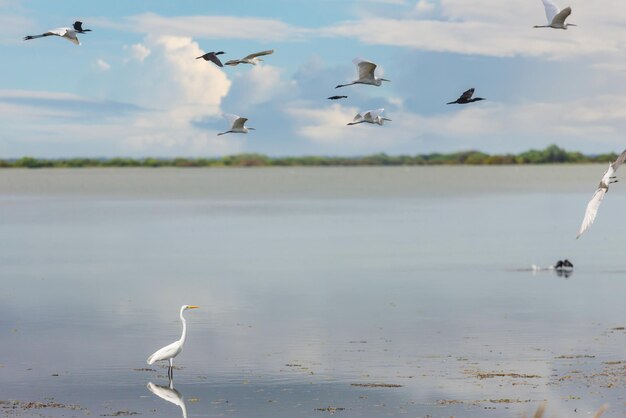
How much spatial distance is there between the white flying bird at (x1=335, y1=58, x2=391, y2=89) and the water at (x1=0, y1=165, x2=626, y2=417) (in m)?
5.17

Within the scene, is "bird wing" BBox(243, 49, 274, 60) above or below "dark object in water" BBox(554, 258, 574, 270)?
above

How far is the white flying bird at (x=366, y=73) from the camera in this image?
23.3 m

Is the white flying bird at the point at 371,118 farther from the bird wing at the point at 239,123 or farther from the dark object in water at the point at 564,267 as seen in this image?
the dark object in water at the point at 564,267

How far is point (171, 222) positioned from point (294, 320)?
37.7m

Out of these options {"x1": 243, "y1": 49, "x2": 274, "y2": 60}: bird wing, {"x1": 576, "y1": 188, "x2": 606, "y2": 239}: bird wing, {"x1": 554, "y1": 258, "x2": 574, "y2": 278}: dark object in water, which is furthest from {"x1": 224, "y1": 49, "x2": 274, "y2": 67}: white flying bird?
{"x1": 554, "y1": 258, "x2": 574, "y2": 278}: dark object in water

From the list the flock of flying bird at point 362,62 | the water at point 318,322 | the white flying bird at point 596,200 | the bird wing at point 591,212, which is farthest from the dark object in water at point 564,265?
the bird wing at point 591,212

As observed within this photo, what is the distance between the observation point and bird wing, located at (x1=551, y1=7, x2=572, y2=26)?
20.8 meters

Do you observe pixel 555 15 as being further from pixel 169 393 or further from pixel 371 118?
pixel 169 393

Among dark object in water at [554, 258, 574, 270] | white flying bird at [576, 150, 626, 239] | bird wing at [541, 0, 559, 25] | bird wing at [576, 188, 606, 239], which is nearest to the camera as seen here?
bird wing at [576, 188, 606, 239]

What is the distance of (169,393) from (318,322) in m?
7.34

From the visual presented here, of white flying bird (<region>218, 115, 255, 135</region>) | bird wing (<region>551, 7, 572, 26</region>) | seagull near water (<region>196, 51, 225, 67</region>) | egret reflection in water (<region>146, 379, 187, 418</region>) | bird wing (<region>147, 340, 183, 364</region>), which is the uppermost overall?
bird wing (<region>551, 7, 572, 26</region>)

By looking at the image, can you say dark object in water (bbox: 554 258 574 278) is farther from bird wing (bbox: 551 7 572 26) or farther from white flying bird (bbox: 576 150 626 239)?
white flying bird (bbox: 576 150 626 239)

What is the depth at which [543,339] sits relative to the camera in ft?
73.8

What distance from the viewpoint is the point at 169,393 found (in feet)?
58.8
